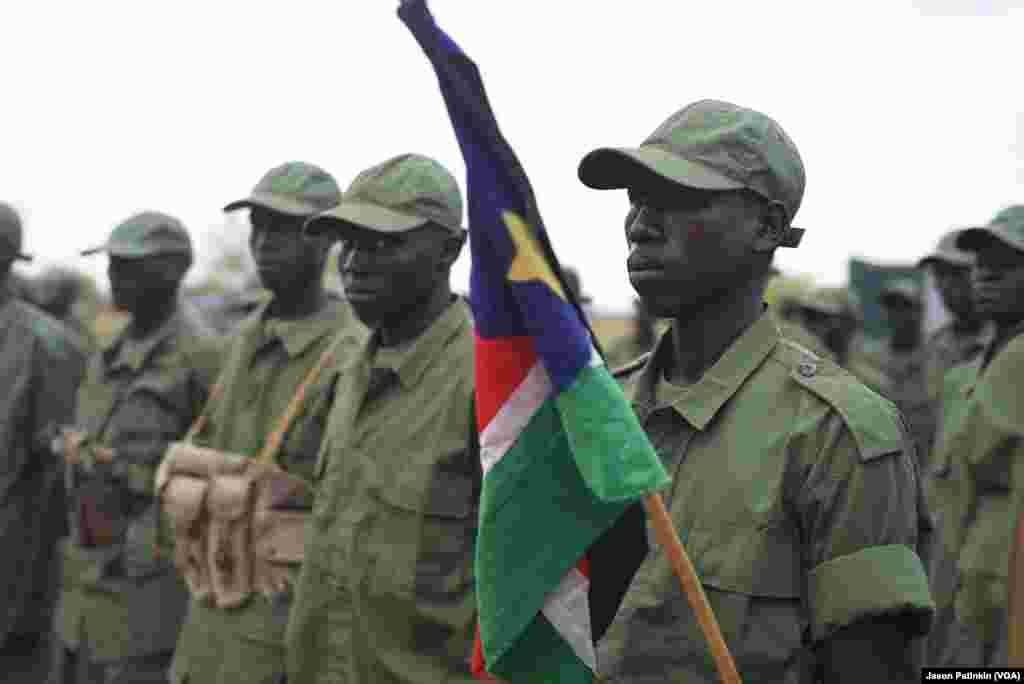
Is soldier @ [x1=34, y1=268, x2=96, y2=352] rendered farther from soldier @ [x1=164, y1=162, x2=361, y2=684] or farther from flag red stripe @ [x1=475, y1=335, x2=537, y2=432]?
flag red stripe @ [x1=475, y1=335, x2=537, y2=432]

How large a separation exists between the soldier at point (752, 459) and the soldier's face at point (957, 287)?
7.30 metres

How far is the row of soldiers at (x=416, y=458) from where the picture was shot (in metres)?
2.83

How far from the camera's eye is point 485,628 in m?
2.83

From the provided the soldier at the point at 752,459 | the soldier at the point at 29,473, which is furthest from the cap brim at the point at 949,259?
the soldier at the point at 752,459

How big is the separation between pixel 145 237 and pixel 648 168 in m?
4.80

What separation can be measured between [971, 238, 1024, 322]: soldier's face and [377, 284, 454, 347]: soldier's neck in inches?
107

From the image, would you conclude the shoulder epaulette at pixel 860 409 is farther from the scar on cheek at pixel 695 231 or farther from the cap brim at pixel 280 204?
the cap brim at pixel 280 204

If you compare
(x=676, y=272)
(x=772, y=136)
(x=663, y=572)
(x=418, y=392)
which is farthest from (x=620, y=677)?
(x=418, y=392)

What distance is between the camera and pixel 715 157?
116 inches

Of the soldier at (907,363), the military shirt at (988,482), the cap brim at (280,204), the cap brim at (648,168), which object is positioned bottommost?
the soldier at (907,363)

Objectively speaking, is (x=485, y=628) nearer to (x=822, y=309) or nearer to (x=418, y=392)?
(x=418, y=392)

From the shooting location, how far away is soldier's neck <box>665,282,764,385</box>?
3.12m

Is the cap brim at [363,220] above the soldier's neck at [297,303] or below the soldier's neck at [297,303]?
above

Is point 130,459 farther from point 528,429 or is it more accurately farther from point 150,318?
point 528,429
